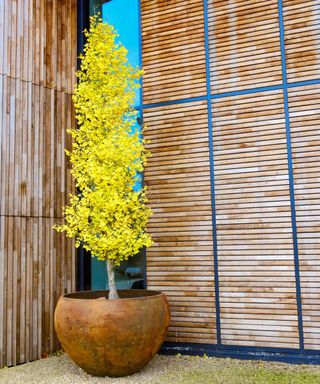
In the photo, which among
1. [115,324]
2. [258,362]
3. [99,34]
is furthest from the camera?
[99,34]

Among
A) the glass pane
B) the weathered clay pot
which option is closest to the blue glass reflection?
the glass pane

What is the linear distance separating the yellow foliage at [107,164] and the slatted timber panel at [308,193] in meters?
1.62

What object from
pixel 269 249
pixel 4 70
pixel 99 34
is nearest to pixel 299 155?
pixel 269 249

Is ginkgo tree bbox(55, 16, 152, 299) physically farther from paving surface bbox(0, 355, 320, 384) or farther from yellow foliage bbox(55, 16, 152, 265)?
paving surface bbox(0, 355, 320, 384)

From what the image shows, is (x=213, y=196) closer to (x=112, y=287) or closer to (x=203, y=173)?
(x=203, y=173)

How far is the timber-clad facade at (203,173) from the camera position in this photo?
5.03 m

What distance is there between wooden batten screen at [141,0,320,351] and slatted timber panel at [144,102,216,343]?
1 centimetres

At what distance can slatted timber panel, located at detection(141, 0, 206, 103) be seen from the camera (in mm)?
5723

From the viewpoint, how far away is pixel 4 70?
5250 mm

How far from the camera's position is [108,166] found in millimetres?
4930

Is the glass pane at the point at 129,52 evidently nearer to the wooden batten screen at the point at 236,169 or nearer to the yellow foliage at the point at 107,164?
the wooden batten screen at the point at 236,169

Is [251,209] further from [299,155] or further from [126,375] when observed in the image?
[126,375]

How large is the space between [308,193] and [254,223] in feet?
2.14

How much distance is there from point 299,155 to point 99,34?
2.56 meters
